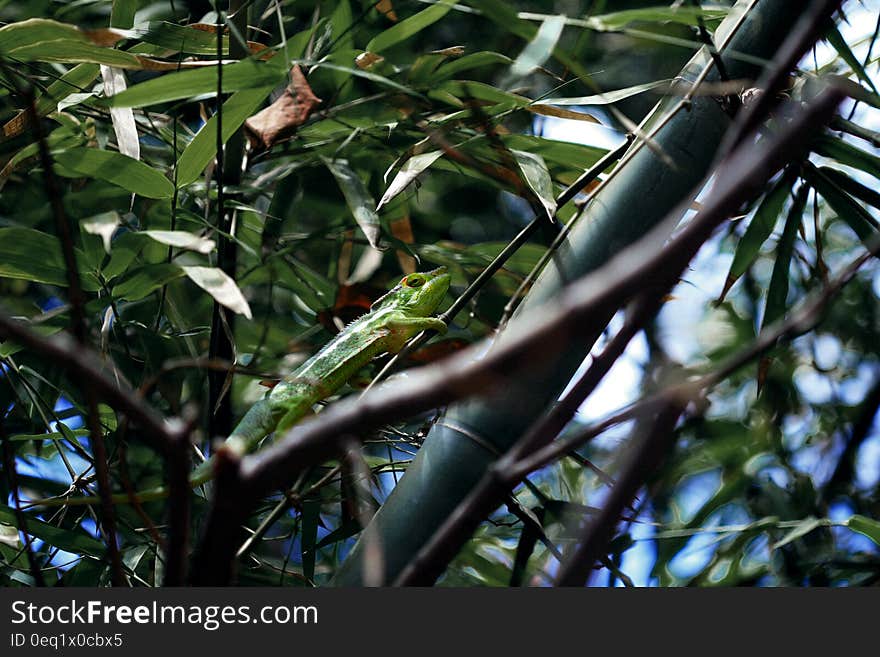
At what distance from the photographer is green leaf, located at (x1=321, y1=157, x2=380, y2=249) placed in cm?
121

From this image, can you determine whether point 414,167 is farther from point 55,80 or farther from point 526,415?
point 55,80

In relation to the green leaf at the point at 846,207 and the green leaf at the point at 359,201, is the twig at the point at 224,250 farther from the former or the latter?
the green leaf at the point at 846,207

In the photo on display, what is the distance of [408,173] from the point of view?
124cm

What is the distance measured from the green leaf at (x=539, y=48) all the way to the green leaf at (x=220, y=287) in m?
0.41

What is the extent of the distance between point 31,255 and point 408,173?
532 millimetres

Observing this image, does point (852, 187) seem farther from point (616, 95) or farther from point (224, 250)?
point (224, 250)

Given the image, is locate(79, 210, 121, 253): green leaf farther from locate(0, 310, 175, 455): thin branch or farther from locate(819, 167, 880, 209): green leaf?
locate(819, 167, 880, 209): green leaf

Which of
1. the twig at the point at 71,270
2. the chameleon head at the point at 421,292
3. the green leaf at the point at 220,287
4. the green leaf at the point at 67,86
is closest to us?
the twig at the point at 71,270

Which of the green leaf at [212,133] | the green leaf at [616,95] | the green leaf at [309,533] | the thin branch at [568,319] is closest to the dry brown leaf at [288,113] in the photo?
the green leaf at [212,133]

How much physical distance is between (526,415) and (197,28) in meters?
0.82

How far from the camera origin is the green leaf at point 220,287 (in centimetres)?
104

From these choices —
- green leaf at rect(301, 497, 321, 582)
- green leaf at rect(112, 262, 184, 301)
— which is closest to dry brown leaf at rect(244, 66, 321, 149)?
green leaf at rect(112, 262, 184, 301)

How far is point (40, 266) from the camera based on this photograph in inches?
50.0

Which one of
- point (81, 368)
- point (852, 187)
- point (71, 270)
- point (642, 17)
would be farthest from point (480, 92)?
point (81, 368)
